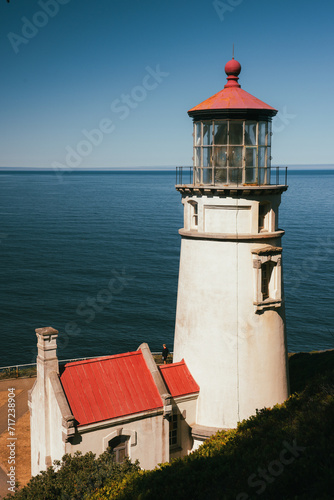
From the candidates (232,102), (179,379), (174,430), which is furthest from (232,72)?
(174,430)

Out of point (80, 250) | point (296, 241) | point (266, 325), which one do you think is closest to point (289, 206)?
point (296, 241)

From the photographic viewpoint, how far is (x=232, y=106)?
16.4 m

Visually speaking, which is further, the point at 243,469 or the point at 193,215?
the point at 193,215

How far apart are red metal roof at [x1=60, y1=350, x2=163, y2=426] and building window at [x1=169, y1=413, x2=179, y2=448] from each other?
1223 millimetres

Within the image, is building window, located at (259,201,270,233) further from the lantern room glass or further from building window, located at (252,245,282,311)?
the lantern room glass

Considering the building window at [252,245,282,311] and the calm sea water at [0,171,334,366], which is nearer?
the building window at [252,245,282,311]

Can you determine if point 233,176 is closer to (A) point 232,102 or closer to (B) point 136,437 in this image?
(A) point 232,102

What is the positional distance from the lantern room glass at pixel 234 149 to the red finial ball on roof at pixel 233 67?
215 cm

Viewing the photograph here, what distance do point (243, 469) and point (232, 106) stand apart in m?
10.4

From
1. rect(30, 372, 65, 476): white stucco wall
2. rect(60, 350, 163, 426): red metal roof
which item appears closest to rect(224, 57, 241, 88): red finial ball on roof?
rect(60, 350, 163, 426): red metal roof

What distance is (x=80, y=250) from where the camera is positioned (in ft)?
244

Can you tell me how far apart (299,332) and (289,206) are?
273 feet

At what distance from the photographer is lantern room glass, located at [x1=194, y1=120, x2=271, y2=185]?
16.8 metres

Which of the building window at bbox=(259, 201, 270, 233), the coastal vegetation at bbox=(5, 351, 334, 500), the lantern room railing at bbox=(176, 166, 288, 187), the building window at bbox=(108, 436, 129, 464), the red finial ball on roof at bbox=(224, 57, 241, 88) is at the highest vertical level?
the red finial ball on roof at bbox=(224, 57, 241, 88)
